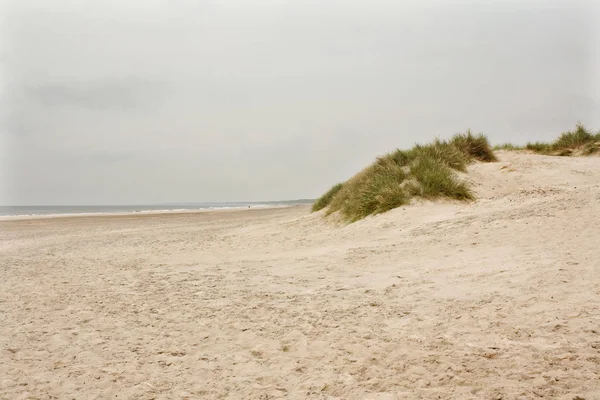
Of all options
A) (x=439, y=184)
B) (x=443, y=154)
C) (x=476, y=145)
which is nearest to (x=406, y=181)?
(x=439, y=184)

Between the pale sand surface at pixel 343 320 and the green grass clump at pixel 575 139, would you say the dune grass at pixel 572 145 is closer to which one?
the green grass clump at pixel 575 139

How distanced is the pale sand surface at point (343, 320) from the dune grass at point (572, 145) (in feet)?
40.9

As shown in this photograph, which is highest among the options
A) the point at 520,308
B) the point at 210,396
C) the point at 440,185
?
the point at 440,185

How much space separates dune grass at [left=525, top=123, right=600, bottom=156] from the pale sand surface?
12452mm

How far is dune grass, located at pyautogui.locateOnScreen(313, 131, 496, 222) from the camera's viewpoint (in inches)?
413

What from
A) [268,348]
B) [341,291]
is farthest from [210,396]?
[341,291]

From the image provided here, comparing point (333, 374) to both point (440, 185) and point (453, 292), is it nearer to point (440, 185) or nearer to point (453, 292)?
point (453, 292)

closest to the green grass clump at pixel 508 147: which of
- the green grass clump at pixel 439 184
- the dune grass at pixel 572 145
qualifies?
the dune grass at pixel 572 145

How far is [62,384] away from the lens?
3.06 meters

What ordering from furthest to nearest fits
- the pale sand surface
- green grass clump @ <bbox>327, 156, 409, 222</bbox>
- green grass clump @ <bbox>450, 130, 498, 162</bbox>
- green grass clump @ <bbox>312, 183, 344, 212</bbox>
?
green grass clump @ <bbox>312, 183, 344, 212</bbox>, green grass clump @ <bbox>450, 130, 498, 162</bbox>, green grass clump @ <bbox>327, 156, 409, 222</bbox>, the pale sand surface

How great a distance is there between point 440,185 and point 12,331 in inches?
358

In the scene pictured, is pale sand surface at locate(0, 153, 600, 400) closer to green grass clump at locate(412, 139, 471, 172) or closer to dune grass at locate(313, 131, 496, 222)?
dune grass at locate(313, 131, 496, 222)

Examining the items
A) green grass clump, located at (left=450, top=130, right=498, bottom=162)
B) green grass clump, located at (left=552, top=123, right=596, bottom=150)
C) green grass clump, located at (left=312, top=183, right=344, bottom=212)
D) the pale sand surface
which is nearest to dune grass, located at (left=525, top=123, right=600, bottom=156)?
green grass clump, located at (left=552, top=123, right=596, bottom=150)

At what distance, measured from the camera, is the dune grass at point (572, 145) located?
57.8ft
